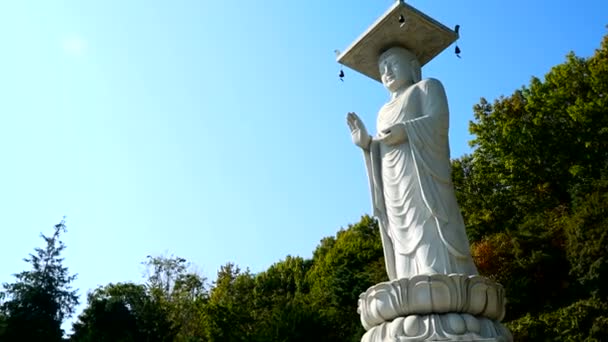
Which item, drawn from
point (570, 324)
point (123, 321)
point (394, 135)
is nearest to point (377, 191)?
point (394, 135)

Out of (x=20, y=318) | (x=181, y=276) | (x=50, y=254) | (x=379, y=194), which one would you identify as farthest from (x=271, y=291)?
(x=379, y=194)

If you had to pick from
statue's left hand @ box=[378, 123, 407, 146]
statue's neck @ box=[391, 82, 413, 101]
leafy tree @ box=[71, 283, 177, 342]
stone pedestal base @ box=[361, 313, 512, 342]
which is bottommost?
stone pedestal base @ box=[361, 313, 512, 342]

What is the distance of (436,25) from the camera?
7.05 metres

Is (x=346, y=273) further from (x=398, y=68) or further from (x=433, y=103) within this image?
(x=433, y=103)

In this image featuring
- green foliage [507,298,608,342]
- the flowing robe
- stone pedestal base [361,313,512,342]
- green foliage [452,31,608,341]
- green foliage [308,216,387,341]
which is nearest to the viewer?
stone pedestal base [361,313,512,342]

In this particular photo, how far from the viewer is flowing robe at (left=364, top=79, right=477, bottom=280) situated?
5.99m

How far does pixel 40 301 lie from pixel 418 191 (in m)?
16.0

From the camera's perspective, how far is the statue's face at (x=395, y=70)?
709cm

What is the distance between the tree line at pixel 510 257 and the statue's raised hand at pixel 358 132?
7591 mm

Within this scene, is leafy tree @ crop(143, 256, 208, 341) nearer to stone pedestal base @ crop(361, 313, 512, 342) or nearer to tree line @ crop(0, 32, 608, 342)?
tree line @ crop(0, 32, 608, 342)

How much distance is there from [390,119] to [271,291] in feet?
65.4

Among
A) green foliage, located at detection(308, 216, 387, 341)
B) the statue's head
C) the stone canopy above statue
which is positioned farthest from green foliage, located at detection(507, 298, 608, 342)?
the statue's head

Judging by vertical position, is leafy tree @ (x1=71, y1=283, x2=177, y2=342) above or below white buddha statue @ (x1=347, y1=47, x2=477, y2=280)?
above

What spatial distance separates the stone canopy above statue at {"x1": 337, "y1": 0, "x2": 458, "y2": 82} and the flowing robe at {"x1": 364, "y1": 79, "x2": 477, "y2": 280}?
0.63m
